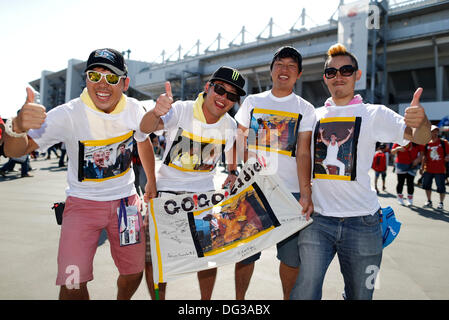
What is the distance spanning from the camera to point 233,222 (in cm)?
265

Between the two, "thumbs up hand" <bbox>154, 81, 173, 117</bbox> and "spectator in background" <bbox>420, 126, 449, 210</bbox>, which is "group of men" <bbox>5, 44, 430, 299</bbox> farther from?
"spectator in background" <bbox>420, 126, 449, 210</bbox>

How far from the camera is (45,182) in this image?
11359mm

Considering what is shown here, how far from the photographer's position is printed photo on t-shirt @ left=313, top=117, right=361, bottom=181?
238cm

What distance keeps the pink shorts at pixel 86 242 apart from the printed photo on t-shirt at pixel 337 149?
1.65 meters

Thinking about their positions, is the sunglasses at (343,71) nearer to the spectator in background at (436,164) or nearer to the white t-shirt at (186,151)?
the white t-shirt at (186,151)

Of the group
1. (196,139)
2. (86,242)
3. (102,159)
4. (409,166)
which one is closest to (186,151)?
(196,139)

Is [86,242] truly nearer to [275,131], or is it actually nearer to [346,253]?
[275,131]

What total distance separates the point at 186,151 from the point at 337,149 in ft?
4.35

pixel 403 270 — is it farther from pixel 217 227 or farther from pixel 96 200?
pixel 96 200

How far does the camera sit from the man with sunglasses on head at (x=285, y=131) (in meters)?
2.68

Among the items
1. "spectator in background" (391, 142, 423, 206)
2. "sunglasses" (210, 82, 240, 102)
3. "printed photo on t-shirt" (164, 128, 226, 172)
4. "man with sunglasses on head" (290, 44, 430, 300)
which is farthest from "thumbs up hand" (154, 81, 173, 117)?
"spectator in background" (391, 142, 423, 206)

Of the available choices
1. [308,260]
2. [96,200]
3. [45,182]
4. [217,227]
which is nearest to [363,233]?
[308,260]

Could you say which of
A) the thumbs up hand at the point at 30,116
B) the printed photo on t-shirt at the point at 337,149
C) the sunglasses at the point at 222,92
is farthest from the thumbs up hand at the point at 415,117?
the thumbs up hand at the point at 30,116

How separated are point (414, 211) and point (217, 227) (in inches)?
293
